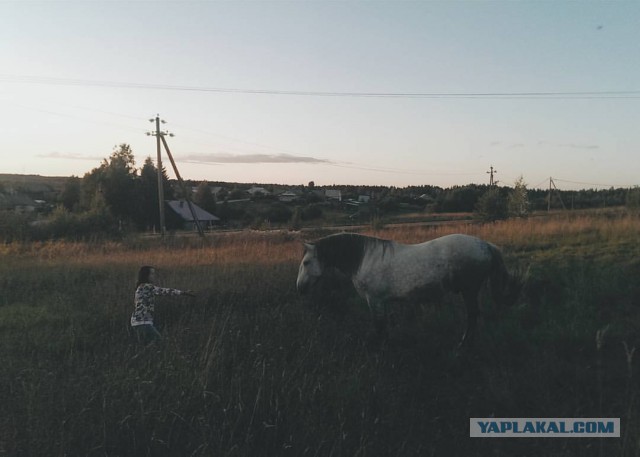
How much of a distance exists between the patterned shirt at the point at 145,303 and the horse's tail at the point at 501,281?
4.27m

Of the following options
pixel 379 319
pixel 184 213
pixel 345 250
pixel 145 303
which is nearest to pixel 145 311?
pixel 145 303

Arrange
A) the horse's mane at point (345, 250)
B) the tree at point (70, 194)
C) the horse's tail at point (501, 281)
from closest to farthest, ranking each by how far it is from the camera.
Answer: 1. the horse's tail at point (501, 281)
2. the horse's mane at point (345, 250)
3. the tree at point (70, 194)

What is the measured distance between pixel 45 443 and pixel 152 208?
170 ft

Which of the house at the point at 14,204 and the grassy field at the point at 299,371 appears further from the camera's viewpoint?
the house at the point at 14,204

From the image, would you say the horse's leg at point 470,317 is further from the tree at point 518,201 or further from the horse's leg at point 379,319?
the tree at point 518,201

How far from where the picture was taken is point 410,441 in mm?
3471

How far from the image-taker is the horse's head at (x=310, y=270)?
6207 millimetres

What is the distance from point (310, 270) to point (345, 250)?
60cm

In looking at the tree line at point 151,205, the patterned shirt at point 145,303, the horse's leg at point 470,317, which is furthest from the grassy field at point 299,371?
the tree line at point 151,205

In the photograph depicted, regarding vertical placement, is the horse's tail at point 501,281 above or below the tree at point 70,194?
below

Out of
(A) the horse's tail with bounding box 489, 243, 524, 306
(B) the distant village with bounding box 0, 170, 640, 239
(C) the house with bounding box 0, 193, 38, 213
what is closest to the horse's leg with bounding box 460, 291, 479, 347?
(A) the horse's tail with bounding box 489, 243, 524, 306

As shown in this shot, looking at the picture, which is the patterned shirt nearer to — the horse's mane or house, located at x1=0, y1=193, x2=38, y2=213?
the horse's mane

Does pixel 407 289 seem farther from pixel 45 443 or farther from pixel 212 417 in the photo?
pixel 45 443

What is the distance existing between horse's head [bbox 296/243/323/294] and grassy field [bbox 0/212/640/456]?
0.43m
